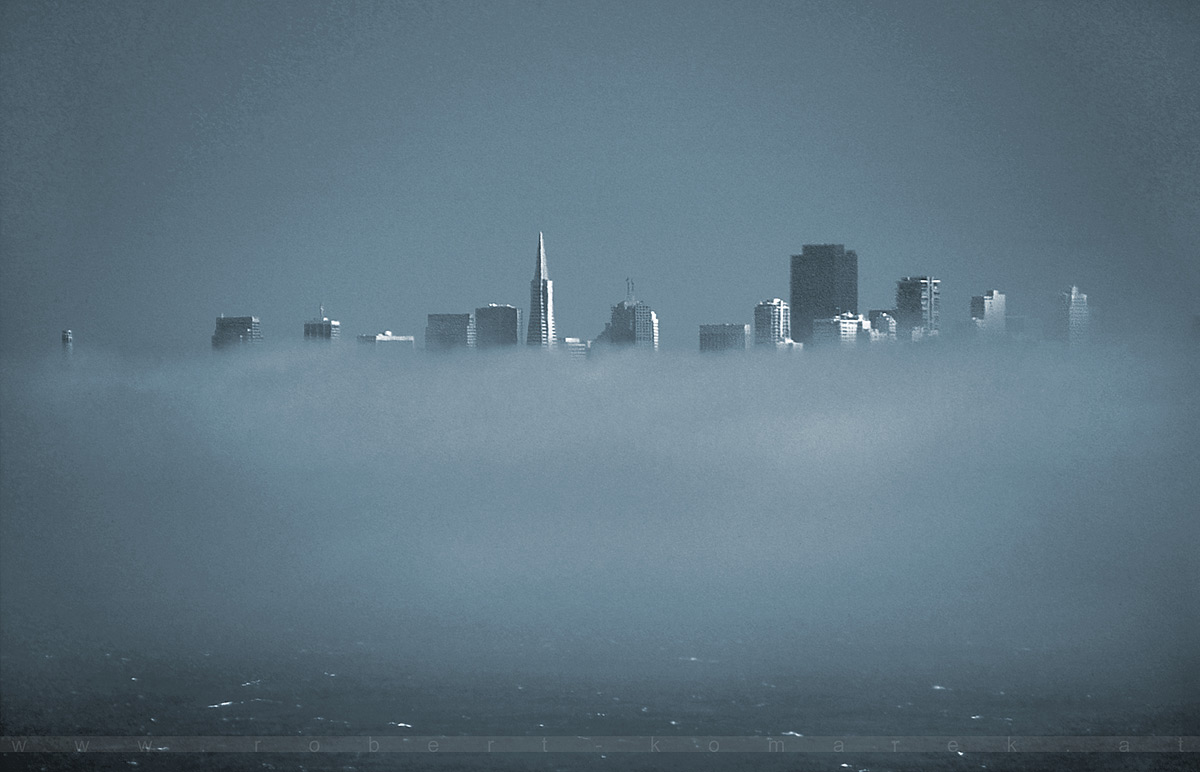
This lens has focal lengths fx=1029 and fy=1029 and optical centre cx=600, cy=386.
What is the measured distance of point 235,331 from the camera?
9.65 metres

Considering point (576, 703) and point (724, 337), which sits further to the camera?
point (576, 703)

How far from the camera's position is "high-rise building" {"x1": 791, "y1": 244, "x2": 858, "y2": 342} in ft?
29.7

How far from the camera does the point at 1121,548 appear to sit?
41.9ft

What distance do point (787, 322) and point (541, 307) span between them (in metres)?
2.25

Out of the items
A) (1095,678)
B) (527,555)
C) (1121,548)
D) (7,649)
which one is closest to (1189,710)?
(1095,678)

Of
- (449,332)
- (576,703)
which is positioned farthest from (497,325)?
(576,703)

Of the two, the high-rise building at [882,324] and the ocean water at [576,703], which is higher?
the high-rise building at [882,324]

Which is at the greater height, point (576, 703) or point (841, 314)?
point (841, 314)

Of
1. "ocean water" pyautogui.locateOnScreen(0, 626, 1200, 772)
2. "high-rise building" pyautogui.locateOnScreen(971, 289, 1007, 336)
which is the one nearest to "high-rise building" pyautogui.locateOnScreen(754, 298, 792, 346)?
"high-rise building" pyautogui.locateOnScreen(971, 289, 1007, 336)

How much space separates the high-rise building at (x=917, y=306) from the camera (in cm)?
897

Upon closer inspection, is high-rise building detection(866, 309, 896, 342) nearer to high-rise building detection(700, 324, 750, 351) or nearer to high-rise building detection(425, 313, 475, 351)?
high-rise building detection(700, 324, 750, 351)

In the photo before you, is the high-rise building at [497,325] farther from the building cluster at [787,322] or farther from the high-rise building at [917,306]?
the high-rise building at [917,306]

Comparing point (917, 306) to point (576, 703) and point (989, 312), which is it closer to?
point (989, 312)

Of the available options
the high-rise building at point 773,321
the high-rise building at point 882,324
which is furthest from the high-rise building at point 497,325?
the high-rise building at point 882,324
